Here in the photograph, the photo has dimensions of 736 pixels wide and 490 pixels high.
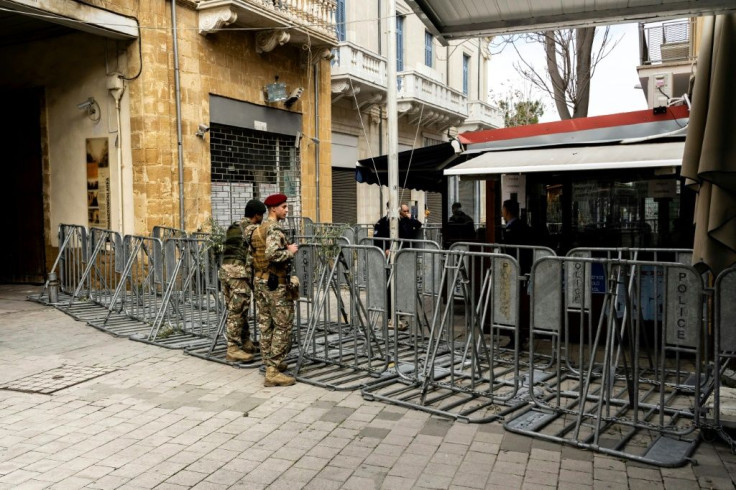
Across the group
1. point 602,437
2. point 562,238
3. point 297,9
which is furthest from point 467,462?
point 297,9

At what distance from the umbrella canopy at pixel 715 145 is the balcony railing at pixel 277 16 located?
10490 mm

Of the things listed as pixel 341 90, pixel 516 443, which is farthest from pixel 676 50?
pixel 516 443

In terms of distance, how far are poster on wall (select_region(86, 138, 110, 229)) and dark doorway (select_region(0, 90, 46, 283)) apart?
1.53m

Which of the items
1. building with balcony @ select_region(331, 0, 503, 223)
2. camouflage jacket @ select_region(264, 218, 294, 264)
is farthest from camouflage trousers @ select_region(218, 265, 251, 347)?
building with balcony @ select_region(331, 0, 503, 223)

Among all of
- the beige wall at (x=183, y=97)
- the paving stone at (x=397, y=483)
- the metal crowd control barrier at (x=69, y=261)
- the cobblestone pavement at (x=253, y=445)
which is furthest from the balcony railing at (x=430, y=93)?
the paving stone at (x=397, y=483)

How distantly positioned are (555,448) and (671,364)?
3.20 metres

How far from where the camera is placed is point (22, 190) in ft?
45.1

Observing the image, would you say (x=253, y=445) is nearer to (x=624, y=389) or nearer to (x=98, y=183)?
(x=624, y=389)

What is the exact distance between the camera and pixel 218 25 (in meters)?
13.1

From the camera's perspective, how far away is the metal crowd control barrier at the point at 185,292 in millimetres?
8062

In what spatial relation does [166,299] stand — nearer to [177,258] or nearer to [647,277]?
[177,258]

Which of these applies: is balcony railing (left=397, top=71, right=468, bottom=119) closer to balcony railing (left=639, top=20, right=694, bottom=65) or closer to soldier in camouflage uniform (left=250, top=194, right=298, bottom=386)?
balcony railing (left=639, top=20, right=694, bottom=65)

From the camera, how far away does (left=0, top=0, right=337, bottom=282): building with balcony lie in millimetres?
12133

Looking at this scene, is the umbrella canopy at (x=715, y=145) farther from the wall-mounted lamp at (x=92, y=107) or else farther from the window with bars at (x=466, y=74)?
the window with bars at (x=466, y=74)
